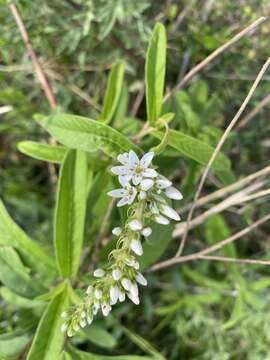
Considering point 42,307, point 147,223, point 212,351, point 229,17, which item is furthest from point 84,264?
point 229,17

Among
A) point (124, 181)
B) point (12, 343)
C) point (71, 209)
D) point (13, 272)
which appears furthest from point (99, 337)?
point (124, 181)

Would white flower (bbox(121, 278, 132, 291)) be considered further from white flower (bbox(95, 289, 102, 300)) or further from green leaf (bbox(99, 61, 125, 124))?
green leaf (bbox(99, 61, 125, 124))

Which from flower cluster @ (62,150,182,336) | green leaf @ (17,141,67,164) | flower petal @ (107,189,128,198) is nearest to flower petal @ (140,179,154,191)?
flower cluster @ (62,150,182,336)

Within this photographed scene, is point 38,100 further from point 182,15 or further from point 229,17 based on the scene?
point 229,17

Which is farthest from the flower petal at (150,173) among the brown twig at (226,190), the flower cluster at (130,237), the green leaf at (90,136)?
the brown twig at (226,190)

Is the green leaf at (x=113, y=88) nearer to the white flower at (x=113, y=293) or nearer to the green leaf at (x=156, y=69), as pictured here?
the green leaf at (x=156, y=69)

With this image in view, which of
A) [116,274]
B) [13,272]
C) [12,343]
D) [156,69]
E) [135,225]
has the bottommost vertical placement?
[12,343]

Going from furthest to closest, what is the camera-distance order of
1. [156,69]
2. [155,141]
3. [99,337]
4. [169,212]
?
[99,337], [155,141], [156,69], [169,212]

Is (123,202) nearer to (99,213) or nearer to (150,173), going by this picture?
(150,173)
